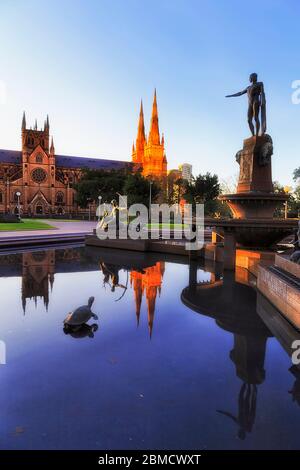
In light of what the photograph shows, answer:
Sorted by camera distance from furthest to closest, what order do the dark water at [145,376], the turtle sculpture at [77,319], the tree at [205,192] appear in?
the tree at [205,192] → the turtle sculpture at [77,319] → the dark water at [145,376]

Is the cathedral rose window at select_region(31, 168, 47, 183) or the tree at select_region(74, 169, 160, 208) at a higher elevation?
the cathedral rose window at select_region(31, 168, 47, 183)

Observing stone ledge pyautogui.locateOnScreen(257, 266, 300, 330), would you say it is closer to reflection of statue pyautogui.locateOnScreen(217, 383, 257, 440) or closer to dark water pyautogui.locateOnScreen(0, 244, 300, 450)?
dark water pyautogui.locateOnScreen(0, 244, 300, 450)

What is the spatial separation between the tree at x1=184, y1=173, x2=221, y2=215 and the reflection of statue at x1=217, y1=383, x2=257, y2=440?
41756mm

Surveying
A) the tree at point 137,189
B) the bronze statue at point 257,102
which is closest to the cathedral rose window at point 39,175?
the tree at point 137,189

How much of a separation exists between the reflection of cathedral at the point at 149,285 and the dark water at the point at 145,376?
7 cm

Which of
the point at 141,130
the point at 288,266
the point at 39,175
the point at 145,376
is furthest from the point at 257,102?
the point at 141,130

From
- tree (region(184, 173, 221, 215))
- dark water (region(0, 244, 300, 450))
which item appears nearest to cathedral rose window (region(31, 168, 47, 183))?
tree (region(184, 173, 221, 215))

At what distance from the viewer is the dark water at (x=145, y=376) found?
3.08 metres

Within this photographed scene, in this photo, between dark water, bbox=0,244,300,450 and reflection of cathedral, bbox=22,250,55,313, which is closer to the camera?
dark water, bbox=0,244,300,450

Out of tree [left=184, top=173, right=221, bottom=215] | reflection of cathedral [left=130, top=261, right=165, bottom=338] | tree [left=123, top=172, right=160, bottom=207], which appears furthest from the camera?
tree [left=123, top=172, right=160, bottom=207]

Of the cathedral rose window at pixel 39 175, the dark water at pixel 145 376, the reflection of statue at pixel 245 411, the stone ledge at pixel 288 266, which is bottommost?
the reflection of statue at pixel 245 411

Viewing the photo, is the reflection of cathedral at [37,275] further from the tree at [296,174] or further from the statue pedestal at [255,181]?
the tree at [296,174]

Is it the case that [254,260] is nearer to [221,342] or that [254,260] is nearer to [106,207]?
[221,342]

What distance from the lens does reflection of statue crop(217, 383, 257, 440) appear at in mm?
3207
